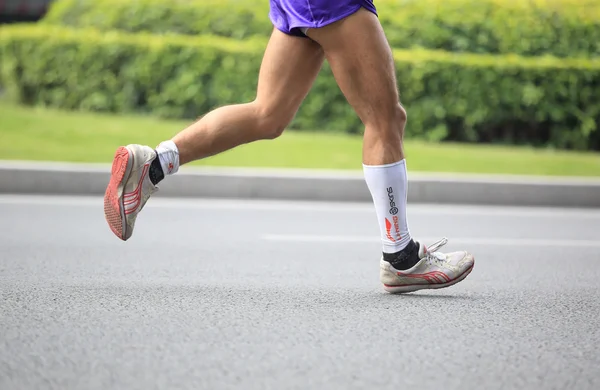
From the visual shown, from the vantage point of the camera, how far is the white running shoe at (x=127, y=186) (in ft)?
13.6

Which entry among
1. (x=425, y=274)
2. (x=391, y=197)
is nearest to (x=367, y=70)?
(x=391, y=197)

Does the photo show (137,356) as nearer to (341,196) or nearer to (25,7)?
(341,196)

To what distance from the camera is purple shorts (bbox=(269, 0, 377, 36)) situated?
3.97 metres

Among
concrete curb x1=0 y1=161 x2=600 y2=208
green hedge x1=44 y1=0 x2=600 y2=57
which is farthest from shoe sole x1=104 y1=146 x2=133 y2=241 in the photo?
green hedge x1=44 y1=0 x2=600 y2=57

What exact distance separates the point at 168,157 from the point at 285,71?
22.1 inches

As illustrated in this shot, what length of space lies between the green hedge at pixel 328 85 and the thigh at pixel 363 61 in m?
7.36

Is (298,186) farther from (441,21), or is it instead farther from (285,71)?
(441,21)

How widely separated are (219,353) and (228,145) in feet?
4.37

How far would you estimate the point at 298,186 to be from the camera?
27.4 ft

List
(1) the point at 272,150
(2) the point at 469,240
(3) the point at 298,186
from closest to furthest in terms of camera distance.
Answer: (2) the point at 469,240 < (3) the point at 298,186 < (1) the point at 272,150

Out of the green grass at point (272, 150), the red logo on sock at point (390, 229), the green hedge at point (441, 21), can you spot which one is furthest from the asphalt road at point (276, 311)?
the green hedge at point (441, 21)

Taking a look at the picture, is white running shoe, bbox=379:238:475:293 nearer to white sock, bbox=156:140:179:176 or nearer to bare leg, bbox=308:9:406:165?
bare leg, bbox=308:9:406:165

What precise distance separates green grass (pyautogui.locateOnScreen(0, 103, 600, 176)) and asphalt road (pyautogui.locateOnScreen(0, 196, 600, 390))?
9.21ft

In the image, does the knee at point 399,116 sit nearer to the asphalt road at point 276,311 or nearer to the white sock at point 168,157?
the asphalt road at point 276,311
